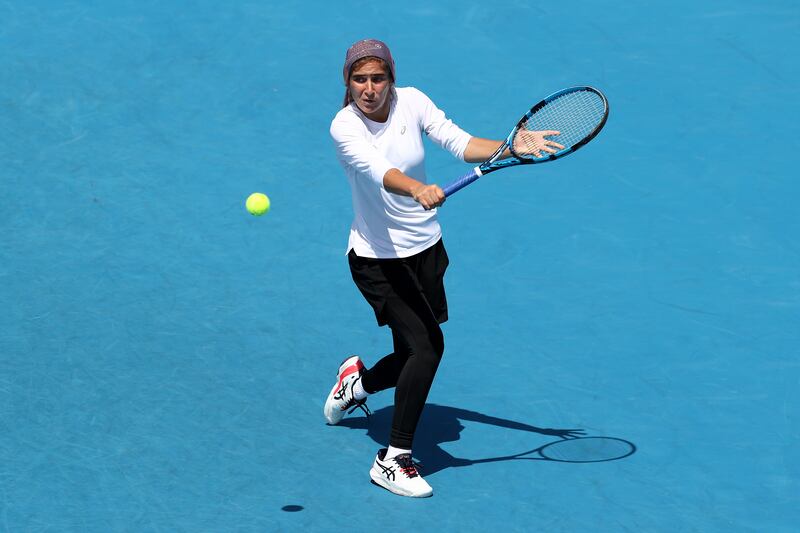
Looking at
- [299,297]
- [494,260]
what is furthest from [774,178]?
[299,297]

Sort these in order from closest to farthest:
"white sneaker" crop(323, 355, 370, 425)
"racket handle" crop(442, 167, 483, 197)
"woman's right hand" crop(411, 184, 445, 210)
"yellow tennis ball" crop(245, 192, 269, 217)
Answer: "woman's right hand" crop(411, 184, 445, 210), "racket handle" crop(442, 167, 483, 197), "white sneaker" crop(323, 355, 370, 425), "yellow tennis ball" crop(245, 192, 269, 217)

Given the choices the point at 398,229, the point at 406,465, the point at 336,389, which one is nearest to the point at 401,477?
the point at 406,465

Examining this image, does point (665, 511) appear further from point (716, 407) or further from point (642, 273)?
point (642, 273)

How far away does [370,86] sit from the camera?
21.7 feet

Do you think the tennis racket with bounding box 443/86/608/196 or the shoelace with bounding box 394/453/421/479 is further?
the shoelace with bounding box 394/453/421/479

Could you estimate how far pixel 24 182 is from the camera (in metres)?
9.71

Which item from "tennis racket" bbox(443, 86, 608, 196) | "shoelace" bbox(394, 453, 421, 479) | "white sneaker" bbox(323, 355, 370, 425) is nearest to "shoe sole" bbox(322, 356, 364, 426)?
"white sneaker" bbox(323, 355, 370, 425)

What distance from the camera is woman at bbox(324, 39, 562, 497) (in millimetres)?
6648

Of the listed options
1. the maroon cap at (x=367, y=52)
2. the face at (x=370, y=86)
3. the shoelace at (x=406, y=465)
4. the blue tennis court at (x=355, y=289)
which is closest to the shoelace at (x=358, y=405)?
the blue tennis court at (x=355, y=289)

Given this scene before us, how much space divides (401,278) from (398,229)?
0.27m

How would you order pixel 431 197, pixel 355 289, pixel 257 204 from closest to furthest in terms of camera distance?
pixel 431 197 → pixel 257 204 → pixel 355 289

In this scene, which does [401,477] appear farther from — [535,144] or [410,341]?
[535,144]

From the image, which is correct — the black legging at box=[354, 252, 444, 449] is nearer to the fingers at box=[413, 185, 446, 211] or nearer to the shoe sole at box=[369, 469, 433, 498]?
the shoe sole at box=[369, 469, 433, 498]

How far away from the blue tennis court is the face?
6.12 feet
